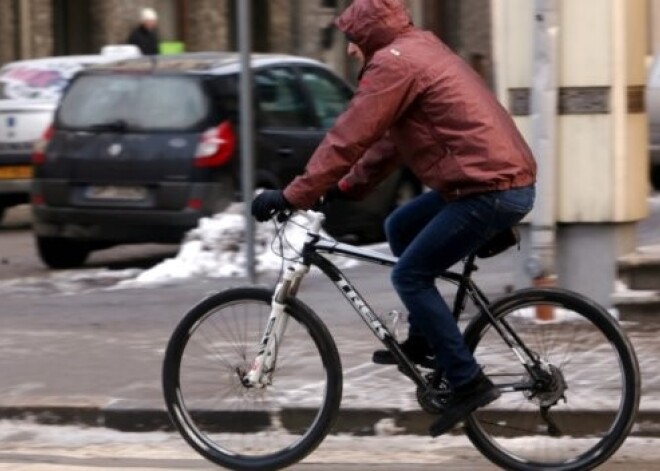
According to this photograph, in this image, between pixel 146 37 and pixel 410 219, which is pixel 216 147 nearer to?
pixel 410 219

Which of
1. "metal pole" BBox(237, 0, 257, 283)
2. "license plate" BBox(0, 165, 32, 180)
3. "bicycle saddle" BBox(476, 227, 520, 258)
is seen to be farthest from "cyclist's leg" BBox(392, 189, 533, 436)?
"license plate" BBox(0, 165, 32, 180)

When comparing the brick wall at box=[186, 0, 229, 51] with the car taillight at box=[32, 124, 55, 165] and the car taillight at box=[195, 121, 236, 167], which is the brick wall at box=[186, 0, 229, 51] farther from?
the car taillight at box=[195, 121, 236, 167]

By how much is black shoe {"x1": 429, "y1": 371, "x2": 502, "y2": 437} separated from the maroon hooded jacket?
675mm

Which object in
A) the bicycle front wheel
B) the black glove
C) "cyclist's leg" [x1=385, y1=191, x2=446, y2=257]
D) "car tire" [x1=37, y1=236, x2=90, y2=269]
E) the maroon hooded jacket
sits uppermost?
the maroon hooded jacket

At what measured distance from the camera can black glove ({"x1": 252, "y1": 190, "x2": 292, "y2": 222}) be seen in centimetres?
659

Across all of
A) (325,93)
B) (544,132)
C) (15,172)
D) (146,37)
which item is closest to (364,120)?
(544,132)

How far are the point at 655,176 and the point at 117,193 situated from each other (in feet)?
24.8

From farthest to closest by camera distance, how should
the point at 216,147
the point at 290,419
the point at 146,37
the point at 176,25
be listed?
the point at 176,25 → the point at 146,37 → the point at 216,147 → the point at 290,419

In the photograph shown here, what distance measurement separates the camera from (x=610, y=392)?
6.71 meters

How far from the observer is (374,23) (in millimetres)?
6566

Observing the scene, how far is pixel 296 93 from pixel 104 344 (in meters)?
4.63

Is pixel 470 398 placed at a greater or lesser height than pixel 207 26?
greater

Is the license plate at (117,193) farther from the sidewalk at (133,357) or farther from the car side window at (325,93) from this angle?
the car side window at (325,93)

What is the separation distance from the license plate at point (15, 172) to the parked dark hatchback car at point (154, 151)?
108 inches
